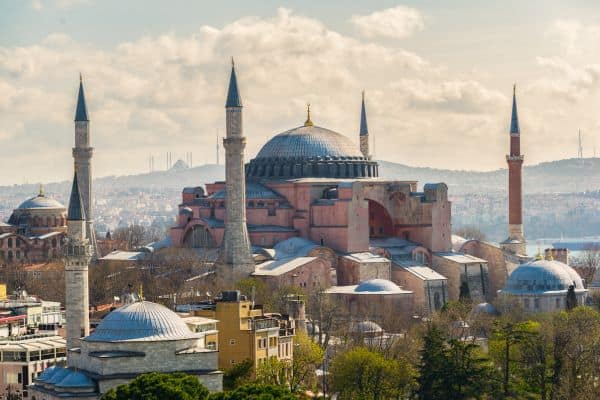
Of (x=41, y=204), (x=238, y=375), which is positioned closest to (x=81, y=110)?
(x=41, y=204)

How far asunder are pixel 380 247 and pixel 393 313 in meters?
10.5

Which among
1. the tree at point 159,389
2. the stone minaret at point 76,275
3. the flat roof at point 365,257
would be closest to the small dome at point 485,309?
the flat roof at point 365,257

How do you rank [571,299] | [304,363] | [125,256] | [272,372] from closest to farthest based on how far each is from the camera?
1. [272,372]
2. [304,363]
3. [571,299]
4. [125,256]

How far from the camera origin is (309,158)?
84.0 m

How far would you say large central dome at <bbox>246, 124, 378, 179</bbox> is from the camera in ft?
275

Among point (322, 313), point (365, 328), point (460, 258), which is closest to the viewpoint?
point (365, 328)

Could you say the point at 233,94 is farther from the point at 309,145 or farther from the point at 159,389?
the point at 159,389

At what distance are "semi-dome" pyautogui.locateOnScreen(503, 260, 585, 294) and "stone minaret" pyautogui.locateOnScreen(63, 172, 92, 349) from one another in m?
22.7

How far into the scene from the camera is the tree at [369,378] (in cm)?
5075

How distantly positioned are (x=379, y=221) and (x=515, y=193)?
7.24 m

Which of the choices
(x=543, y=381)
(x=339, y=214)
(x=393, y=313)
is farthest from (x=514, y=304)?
(x=543, y=381)

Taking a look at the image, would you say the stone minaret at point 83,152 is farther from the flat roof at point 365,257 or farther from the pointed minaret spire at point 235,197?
the flat roof at point 365,257

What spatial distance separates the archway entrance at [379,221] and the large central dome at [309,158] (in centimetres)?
199

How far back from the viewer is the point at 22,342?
55906 millimetres
